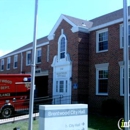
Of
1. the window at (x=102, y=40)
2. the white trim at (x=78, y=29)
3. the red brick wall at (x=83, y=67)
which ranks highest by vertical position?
the white trim at (x=78, y=29)

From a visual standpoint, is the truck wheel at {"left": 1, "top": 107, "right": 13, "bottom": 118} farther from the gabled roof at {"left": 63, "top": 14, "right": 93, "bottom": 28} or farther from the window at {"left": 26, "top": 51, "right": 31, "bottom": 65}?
the window at {"left": 26, "top": 51, "right": 31, "bottom": 65}

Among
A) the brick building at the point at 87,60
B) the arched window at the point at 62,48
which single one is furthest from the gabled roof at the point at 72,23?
the arched window at the point at 62,48

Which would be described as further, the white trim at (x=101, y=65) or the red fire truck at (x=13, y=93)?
the white trim at (x=101, y=65)

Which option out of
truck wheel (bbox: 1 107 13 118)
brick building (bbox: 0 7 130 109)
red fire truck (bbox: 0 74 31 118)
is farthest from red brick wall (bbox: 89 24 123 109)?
truck wheel (bbox: 1 107 13 118)

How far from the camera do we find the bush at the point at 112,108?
16.0m

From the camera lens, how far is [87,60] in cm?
2003

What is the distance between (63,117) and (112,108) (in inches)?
387

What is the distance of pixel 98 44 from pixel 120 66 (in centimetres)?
329

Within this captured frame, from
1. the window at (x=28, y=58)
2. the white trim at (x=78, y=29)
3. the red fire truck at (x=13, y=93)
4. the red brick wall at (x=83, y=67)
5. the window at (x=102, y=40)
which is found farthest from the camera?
the window at (x=28, y=58)

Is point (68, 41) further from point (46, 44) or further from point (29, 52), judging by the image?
point (29, 52)

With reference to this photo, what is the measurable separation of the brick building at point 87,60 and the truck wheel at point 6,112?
18.7 ft

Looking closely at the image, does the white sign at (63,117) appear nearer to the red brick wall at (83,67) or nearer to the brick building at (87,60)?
the brick building at (87,60)

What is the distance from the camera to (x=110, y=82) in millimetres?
17750

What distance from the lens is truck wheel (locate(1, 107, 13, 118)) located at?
15516mm
